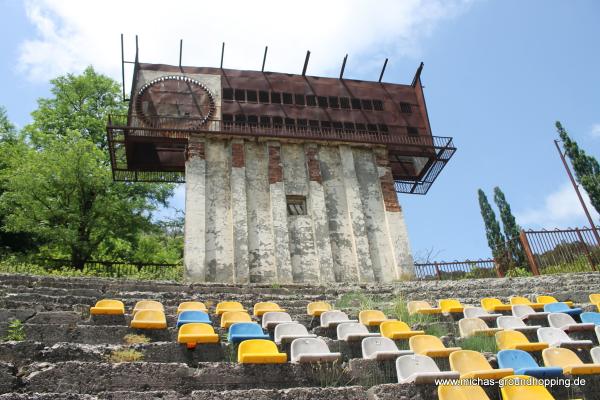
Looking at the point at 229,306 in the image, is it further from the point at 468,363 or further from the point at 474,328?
the point at 468,363

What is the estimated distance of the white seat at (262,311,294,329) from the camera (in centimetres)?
745

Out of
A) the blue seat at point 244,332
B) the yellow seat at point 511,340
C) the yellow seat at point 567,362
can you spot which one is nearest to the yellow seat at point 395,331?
the yellow seat at point 511,340

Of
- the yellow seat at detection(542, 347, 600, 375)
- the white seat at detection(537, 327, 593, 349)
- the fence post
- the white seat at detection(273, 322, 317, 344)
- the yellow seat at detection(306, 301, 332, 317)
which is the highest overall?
the fence post

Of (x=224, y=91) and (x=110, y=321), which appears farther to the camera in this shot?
(x=224, y=91)

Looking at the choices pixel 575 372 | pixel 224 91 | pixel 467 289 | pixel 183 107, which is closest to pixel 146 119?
pixel 183 107

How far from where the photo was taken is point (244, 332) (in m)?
6.66

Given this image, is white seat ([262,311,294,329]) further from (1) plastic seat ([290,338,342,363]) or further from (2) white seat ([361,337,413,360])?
(2) white seat ([361,337,413,360])

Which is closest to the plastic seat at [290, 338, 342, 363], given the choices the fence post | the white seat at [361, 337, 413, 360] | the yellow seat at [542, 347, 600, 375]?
the white seat at [361, 337, 413, 360]

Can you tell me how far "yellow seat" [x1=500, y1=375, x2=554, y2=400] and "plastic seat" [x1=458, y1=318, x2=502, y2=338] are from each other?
2.42 m

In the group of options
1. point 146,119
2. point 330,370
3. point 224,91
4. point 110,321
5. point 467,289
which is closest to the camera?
point 330,370

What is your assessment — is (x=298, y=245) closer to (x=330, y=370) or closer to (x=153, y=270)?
(x=153, y=270)

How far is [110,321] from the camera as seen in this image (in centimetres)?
712

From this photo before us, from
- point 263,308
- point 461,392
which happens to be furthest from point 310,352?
point 263,308

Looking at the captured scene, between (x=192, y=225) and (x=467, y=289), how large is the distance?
816 centimetres
